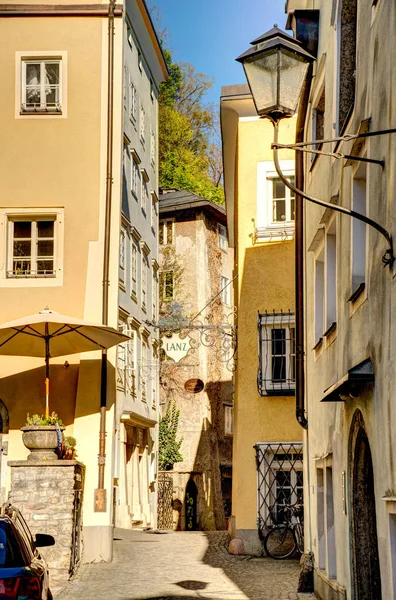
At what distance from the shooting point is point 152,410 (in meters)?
29.5

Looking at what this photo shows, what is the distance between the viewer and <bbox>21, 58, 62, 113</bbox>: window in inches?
819

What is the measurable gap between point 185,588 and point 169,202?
30853mm

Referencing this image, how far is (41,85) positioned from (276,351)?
7.21 m

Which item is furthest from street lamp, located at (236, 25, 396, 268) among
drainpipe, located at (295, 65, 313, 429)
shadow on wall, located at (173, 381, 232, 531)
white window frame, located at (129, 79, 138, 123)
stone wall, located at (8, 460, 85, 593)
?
shadow on wall, located at (173, 381, 232, 531)

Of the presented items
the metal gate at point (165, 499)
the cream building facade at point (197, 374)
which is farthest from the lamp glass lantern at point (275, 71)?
the cream building facade at point (197, 374)

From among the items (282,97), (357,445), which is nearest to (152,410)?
(357,445)

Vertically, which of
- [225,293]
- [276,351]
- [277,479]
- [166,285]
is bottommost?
[277,479]

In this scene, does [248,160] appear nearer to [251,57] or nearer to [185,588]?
[185,588]

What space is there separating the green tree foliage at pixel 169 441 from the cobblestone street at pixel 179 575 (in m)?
18.7

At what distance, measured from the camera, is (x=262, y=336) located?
21.0m

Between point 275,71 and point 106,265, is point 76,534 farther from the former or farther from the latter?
point 275,71

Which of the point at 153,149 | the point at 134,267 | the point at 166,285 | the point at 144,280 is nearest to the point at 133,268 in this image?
the point at 134,267

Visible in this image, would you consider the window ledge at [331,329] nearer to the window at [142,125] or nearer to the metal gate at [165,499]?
the window at [142,125]

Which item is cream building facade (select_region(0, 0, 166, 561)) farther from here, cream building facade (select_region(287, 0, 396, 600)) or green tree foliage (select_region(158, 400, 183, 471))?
green tree foliage (select_region(158, 400, 183, 471))
